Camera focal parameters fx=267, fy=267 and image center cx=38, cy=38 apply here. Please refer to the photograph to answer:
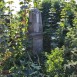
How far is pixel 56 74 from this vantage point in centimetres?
395

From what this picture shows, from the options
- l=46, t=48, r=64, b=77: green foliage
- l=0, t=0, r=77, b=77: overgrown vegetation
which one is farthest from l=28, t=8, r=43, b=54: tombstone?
l=46, t=48, r=64, b=77: green foliage

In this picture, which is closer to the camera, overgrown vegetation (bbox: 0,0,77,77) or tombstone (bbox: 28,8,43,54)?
overgrown vegetation (bbox: 0,0,77,77)

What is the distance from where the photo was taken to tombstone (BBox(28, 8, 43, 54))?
496cm

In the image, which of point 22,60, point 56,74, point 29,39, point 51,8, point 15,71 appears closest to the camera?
point 56,74

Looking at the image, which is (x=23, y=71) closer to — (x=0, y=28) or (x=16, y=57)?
(x=16, y=57)

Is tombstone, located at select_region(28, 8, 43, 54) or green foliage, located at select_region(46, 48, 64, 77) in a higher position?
tombstone, located at select_region(28, 8, 43, 54)

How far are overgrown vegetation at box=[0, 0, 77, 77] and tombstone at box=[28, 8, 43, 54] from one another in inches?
4.4

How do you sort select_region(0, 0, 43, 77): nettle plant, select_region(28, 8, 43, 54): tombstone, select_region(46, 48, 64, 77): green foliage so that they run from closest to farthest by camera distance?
select_region(46, 48, 64, 77): green foliage → select_region(0, 0, 43, 77): nettle plant → select_region(28, 8, 43, 54): tombstone

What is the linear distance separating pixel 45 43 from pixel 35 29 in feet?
1.45

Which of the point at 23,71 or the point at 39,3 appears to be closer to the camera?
the point at 23,71

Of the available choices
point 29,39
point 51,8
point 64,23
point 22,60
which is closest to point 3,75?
point 22,60

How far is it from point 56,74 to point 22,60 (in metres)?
0.88

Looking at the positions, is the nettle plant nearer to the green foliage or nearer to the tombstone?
the tombstone

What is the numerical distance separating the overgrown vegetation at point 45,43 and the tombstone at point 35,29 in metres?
0.11
